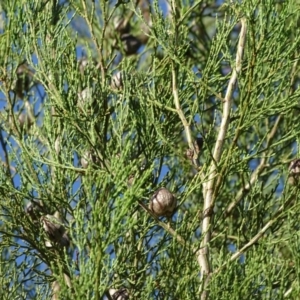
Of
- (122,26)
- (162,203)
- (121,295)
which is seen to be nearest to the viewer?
(162,203)

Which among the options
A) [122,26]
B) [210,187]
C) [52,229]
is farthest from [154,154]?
[122,26]

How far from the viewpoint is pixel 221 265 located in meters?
2.01

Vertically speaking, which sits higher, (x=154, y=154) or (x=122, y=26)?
(x=122, y=26)

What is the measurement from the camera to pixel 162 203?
2.04 meters

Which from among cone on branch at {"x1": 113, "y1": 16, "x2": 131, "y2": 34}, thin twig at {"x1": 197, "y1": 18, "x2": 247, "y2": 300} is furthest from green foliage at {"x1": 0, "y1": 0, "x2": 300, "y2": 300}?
cone on branch at {"x1": 113, "y1": 16, "x2": 131, "y2": 34}

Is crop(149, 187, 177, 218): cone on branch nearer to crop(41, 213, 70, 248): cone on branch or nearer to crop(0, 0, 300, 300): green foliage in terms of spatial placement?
crop(0, 0, 300, 300): green foliage

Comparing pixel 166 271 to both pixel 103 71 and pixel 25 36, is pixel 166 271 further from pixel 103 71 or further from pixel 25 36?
pixel 25 36

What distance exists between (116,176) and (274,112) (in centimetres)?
52

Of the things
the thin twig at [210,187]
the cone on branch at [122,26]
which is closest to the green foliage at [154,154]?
the thin twig at [210,187]

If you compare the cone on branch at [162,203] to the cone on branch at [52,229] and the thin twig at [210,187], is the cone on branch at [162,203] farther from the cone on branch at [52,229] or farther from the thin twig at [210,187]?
the cone on branch at [52,229]

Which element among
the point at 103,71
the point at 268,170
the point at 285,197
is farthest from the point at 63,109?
the point at 268,170

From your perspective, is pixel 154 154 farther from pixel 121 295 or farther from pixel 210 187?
pixel 121 295

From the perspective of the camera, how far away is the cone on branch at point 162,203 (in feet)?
6.72

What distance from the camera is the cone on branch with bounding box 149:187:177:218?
205cm
